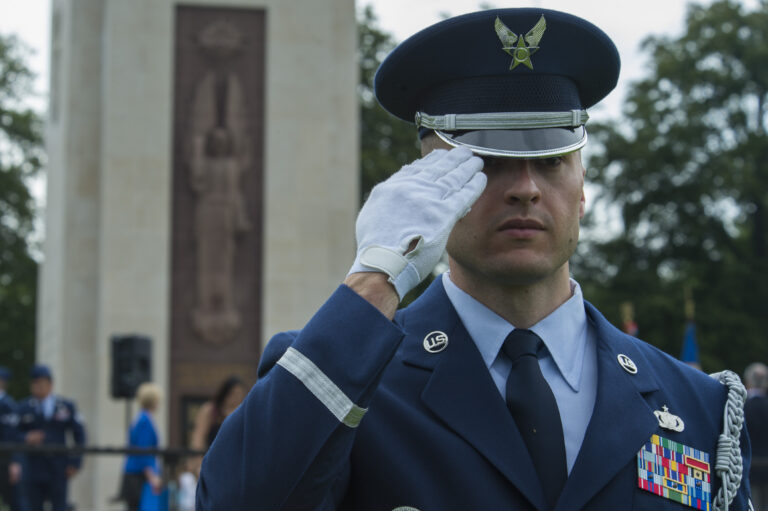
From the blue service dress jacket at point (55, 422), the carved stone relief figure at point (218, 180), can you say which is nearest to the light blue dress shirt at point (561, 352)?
the blue service dress jacket at point (55, 422)

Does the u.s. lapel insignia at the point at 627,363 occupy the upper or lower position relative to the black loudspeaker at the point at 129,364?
upper

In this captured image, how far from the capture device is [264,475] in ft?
7.04

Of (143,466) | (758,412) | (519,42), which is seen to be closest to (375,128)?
(758,412)

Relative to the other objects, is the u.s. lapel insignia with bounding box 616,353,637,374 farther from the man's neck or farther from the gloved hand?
the gloved hand

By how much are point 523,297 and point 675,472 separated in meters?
0.44

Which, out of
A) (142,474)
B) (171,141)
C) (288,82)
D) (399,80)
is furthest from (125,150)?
(399,80)

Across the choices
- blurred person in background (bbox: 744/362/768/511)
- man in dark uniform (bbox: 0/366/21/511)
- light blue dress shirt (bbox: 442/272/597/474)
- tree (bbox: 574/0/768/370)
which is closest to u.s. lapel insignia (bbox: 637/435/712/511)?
light blue dress shirt (bbox: 442/272/597/474)

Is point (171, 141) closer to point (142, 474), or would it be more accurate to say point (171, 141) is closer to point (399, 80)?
point (142, 474)

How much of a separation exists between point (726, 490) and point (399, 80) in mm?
1048

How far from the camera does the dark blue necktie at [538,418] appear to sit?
2398 mm

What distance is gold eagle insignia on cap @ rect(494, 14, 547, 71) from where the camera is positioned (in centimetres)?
263

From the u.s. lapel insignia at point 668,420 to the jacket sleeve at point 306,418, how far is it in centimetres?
62

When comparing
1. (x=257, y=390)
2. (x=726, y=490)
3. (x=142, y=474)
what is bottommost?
(x=142, y=474)

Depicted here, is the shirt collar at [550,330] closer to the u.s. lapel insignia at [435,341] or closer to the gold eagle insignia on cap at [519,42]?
the u.s. lapel insignia at [435,341]
